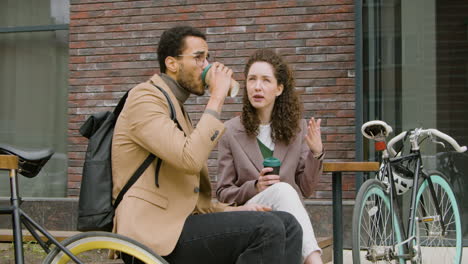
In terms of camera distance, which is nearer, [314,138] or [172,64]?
[172,64]

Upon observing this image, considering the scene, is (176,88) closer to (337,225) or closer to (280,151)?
(280,151)

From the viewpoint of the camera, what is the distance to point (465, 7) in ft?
20.9

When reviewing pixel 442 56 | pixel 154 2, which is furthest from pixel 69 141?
pixel 442 56

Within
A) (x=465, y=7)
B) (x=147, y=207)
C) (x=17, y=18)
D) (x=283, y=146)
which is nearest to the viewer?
(x=147, y=207)

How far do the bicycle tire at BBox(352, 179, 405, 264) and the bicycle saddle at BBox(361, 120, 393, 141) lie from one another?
33 cm

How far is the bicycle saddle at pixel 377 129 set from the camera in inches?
167

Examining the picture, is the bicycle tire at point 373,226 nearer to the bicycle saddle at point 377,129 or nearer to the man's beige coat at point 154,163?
the bicycle saddle at point 377,129

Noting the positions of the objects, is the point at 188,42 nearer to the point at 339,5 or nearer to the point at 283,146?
the point at 283,146

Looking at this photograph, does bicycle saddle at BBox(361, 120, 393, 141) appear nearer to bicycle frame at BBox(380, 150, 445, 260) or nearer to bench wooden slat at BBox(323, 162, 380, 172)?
bicycle frame at BBox(380, 150, 445, 260)

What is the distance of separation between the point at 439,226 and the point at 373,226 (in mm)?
775

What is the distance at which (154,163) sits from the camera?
278cm

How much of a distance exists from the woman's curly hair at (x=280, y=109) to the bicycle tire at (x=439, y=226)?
1.16 meters

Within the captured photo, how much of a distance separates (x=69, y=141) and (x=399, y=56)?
3581 millimetres

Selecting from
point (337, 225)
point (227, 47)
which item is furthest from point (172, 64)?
point (227, 47)
